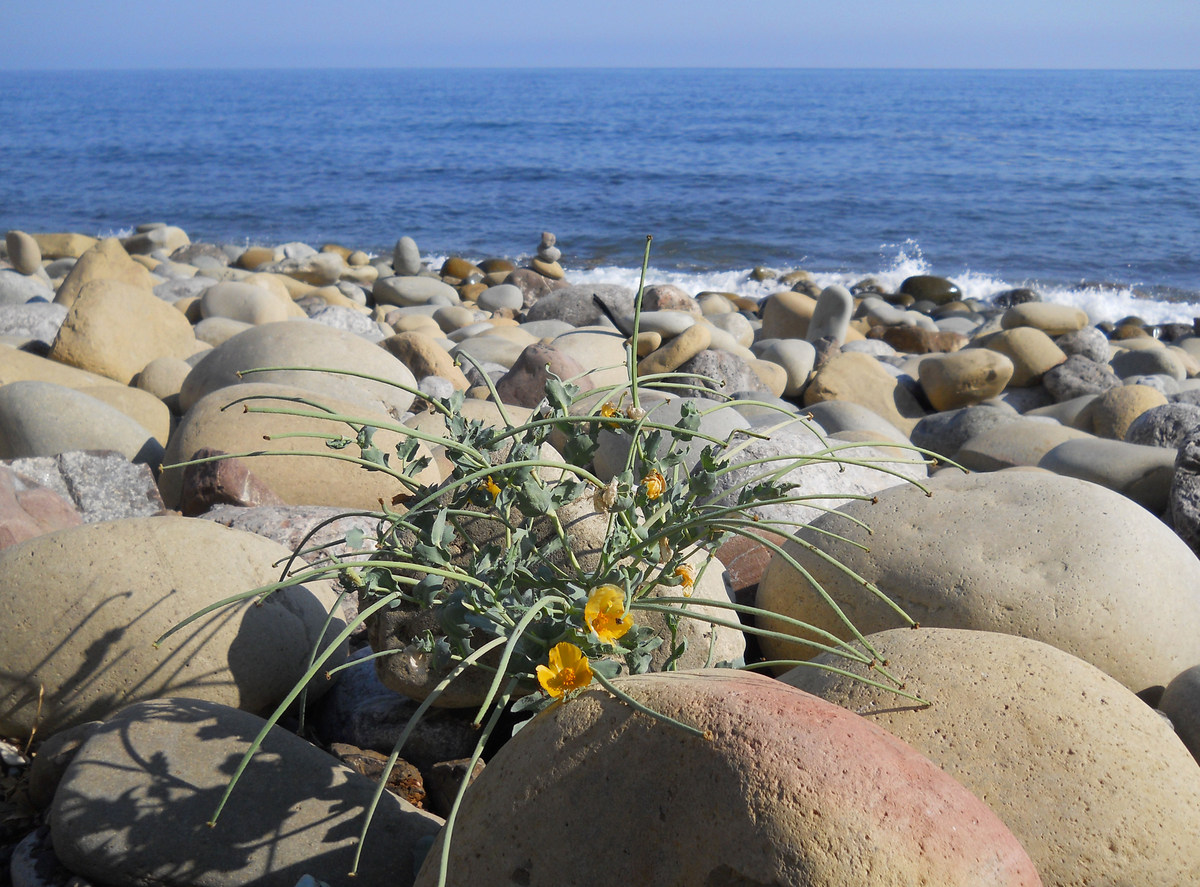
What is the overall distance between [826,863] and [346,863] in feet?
3.08

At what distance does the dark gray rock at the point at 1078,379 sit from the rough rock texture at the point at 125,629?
7.32 metres

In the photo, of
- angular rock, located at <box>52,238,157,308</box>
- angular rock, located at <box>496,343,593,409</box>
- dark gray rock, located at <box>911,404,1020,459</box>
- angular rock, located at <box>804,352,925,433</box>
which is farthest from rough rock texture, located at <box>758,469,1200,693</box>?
angular rock, located at <box>52,238,157,308</box>

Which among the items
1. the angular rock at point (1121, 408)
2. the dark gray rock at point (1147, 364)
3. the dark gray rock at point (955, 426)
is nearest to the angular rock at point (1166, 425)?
the angular rock at point (1121, 408)

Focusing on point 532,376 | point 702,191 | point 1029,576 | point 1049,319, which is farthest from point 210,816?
point 702,191

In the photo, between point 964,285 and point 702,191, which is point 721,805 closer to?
point 964,285

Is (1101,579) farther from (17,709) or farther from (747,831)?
(17,709)

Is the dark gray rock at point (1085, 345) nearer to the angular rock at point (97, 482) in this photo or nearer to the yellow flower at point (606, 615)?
the angular rock at point (97, 482)

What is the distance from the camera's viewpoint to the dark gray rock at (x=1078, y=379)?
777 centimetres

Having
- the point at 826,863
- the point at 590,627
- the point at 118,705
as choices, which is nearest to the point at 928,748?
the point at 826,863

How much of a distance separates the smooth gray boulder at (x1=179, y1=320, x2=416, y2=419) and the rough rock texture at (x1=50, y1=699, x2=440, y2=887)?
289cm

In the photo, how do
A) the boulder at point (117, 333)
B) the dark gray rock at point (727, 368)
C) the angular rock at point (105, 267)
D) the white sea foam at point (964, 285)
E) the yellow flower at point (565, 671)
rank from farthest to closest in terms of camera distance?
the white sea foam at point (964, 285) < the angular rock at point (105, 267) < the dark gray rock at point (727, 368) < the boulder at point (117, 333) < the yellow flower at point (565, 671)

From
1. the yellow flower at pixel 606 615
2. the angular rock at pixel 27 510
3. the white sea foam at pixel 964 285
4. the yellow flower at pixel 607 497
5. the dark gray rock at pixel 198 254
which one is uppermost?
the yellow flower at pixel 607 497

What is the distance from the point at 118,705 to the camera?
223cm

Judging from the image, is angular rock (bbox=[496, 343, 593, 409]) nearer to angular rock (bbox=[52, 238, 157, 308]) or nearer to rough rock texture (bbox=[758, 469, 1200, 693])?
rough rock texture (bbox=[758, 469, 1200, 693])
